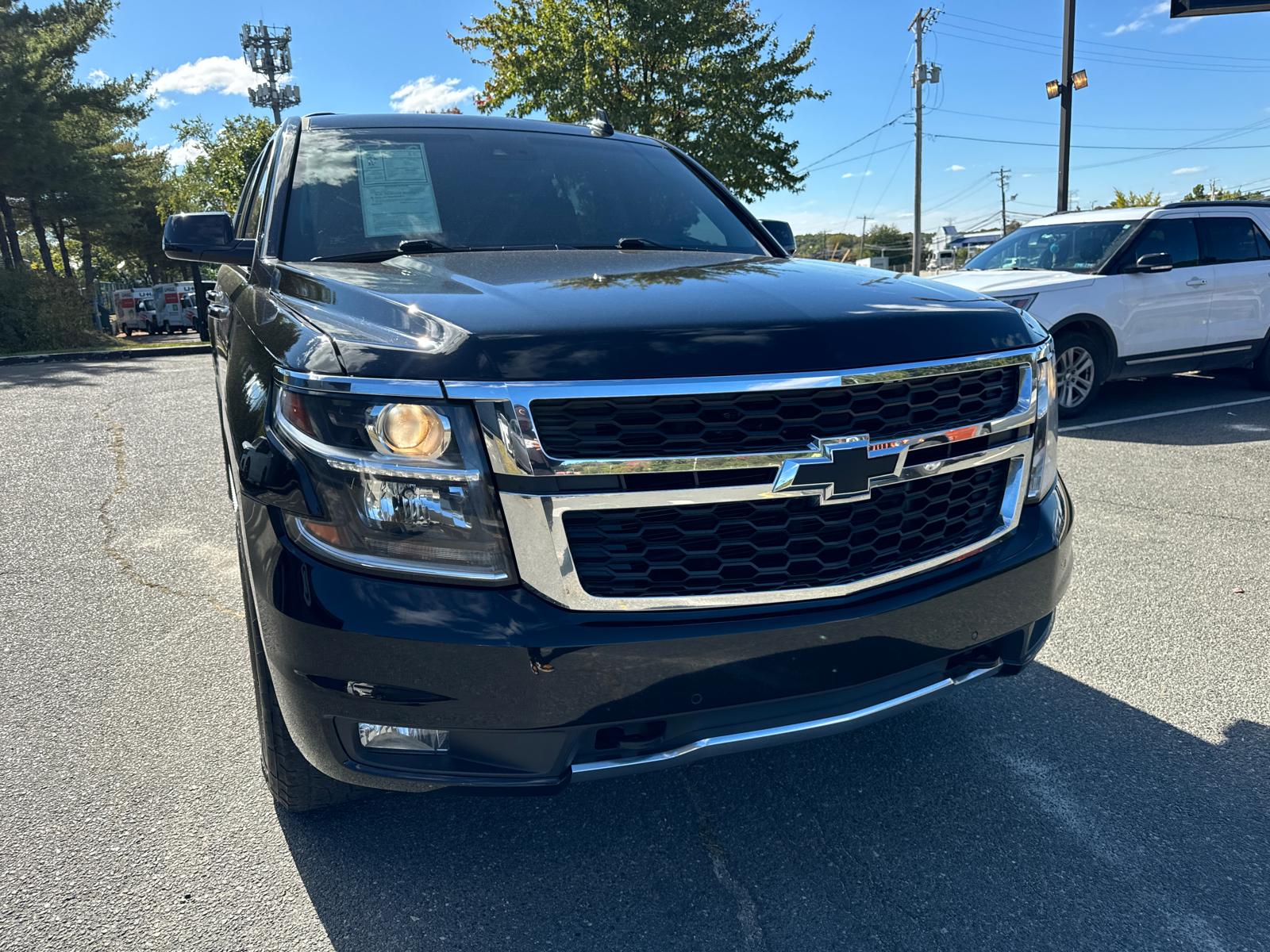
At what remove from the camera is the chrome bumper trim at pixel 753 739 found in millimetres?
1802

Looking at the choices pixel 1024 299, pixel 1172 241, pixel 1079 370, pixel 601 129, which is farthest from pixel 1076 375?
pixel 601 129

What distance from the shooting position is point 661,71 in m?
18.8

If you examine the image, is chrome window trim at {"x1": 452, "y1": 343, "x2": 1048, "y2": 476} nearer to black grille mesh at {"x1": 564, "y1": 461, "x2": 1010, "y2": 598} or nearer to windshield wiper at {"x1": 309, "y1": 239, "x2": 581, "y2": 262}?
black grille mesh at {"x1": 564, "y1": 461, "x2": 1010, "y2": 598}

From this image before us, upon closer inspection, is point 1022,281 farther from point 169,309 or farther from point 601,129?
point 169,309

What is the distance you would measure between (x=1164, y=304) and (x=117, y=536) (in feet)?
27.1

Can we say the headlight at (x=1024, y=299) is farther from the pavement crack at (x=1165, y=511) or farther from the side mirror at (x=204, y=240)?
the side mirror at (x=204, y=240)

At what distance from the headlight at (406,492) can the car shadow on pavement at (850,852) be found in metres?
0.87

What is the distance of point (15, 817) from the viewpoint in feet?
7.82

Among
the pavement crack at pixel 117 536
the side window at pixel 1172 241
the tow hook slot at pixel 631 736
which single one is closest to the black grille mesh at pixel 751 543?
the tow hook slot at pixel 631 736

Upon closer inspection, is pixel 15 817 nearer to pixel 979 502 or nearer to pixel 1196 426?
pixel 979 502

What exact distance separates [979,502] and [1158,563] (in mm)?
2686

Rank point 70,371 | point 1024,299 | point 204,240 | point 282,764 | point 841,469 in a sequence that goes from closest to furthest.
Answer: point 841,469
point 282,764
point 204,240
point 1024,299
point 70,371

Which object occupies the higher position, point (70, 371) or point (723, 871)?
point (70, 371)

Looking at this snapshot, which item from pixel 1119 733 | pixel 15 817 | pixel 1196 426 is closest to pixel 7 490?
pixel 15 817
